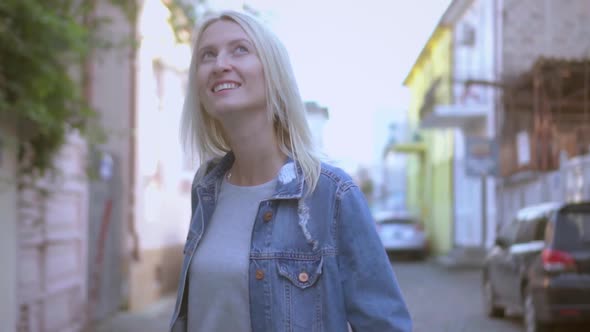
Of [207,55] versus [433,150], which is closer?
[207,55]

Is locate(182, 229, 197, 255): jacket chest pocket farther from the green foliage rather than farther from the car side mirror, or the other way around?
the car side mirror

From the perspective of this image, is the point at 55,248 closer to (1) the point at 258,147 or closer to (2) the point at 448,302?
(2) the point at 448,302

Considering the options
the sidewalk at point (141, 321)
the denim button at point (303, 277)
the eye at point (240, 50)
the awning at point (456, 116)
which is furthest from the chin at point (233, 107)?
the awning at point (456, 116)

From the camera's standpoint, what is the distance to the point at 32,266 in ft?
27.1

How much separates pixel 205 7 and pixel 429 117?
643 inches

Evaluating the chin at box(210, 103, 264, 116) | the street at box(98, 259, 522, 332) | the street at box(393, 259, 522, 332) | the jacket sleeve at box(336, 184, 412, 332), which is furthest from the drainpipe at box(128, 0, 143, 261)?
the jacket sleeve at box(336, 184, 412, 332)

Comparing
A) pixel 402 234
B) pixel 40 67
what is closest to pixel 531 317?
pixel 40 67

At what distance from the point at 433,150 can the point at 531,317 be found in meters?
22.2

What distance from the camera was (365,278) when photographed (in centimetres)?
206

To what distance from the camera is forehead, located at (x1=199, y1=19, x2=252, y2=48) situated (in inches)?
88.6

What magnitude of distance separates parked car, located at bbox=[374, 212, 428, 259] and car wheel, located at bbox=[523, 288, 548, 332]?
1690 centimetres

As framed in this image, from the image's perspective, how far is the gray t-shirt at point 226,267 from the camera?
2.18 metres

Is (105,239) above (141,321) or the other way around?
above

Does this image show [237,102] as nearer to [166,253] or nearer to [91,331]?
[91,331]
